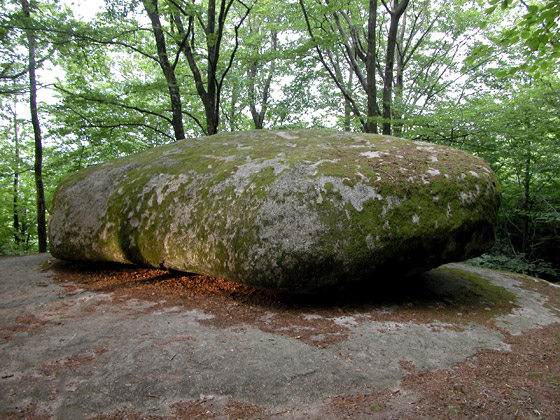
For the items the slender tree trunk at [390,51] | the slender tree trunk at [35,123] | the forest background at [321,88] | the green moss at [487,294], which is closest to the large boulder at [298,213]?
the green moss at [487,294]

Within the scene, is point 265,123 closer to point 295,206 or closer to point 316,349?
point 295,206

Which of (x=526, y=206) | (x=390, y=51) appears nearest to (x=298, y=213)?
(x=526, y=206)

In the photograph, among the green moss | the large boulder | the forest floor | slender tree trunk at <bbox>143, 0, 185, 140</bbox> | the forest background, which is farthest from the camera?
slender tree trunk at <bbox>143, 0, 185, 140</bbox>

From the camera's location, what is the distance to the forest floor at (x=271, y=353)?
5.29ft

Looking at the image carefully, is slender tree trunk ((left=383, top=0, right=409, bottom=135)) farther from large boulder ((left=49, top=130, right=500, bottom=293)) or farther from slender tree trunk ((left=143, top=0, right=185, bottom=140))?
slender tree trunk ((left=143, top=0, right=185, bottom=140))

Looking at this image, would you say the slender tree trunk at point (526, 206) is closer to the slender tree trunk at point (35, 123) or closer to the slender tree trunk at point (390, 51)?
the slender tree trunk at point (390, 51)

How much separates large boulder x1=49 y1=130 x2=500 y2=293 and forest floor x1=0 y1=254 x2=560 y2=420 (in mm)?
346

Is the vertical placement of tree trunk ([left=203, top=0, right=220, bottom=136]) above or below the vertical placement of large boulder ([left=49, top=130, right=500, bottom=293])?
above

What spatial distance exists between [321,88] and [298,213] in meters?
10.7

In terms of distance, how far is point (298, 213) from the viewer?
116 inches

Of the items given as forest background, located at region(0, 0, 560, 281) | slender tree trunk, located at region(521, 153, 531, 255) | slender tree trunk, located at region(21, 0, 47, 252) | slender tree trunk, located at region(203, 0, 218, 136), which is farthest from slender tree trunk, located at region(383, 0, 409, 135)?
slender tree trunk, located at region(21, 0, 47, 252)

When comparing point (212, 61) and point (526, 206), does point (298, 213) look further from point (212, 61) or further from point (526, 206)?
point (526, 206)

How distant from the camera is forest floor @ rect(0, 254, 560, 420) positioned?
1.61m

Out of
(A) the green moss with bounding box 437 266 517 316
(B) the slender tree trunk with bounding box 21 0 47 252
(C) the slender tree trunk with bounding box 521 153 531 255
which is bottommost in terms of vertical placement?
(A) the green moss with bounding box 437 266 517 316
